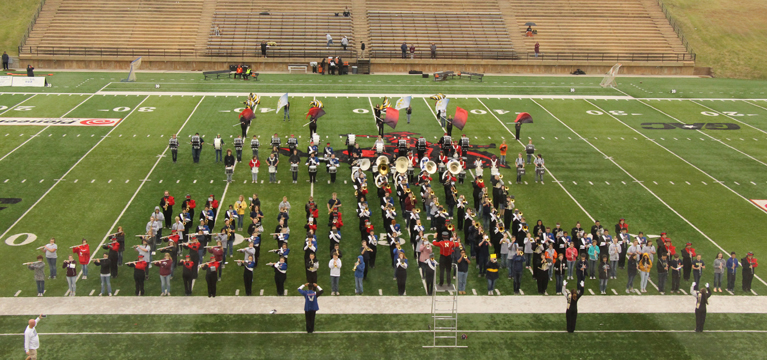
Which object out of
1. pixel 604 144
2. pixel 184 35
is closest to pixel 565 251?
pixel 604 144

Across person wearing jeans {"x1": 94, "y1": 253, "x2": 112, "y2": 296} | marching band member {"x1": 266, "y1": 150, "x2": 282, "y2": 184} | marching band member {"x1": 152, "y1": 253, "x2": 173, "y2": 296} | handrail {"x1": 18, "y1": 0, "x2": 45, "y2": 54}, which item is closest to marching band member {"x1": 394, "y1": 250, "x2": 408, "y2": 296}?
marching band member {"x1": 152, "y1": 253, "x2": 173, "y2": 296}

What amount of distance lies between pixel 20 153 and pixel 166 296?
15.9m

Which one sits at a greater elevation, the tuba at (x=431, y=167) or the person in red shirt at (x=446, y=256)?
the tuba at (x=431, y=167)

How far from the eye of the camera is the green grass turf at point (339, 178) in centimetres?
2098

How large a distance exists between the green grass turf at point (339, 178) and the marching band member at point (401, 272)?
356mm

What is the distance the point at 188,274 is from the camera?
670 inches

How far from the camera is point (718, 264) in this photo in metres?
18.0

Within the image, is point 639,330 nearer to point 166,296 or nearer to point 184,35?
point 166,296

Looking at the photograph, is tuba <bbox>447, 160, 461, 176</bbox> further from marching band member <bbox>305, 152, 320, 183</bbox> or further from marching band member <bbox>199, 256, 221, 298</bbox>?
marching band member <bbox>199, 256, 221, 298</bbox>

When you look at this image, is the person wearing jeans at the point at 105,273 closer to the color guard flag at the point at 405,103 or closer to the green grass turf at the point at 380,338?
the green grass turf at the point at 380,338

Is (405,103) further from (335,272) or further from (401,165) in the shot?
(335,272)

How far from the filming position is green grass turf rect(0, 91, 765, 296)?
2098 centimetres

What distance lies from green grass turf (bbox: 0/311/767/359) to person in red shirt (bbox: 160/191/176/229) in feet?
19.0

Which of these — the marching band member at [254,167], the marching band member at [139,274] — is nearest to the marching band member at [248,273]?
the marching band member at [139,274]
